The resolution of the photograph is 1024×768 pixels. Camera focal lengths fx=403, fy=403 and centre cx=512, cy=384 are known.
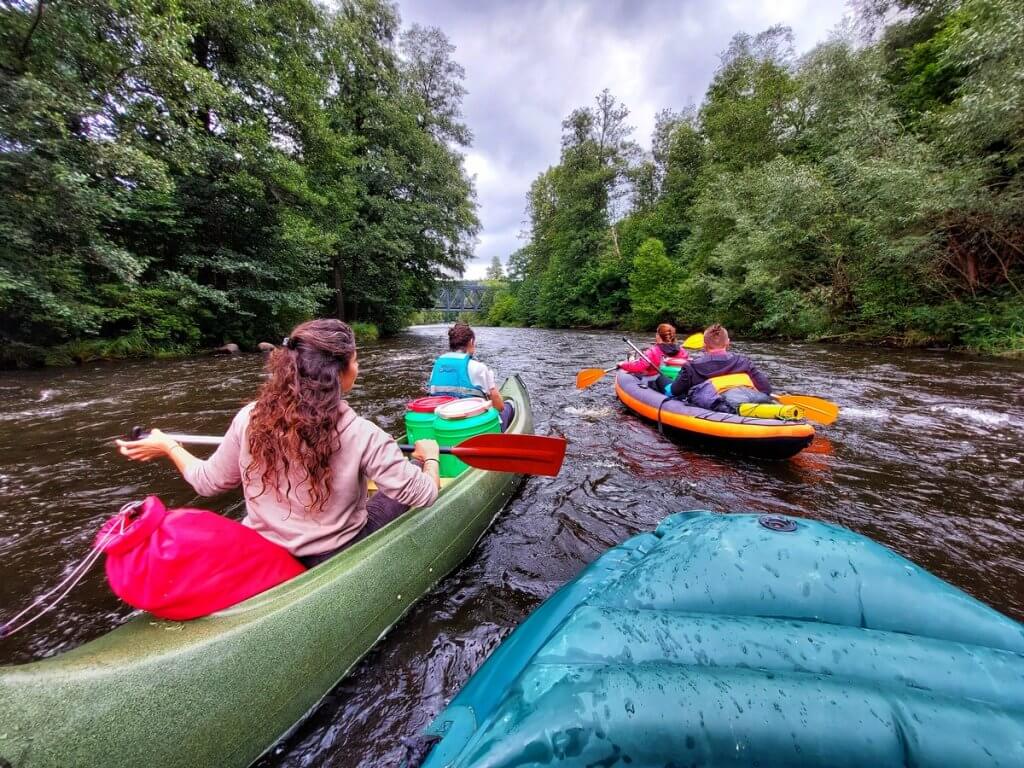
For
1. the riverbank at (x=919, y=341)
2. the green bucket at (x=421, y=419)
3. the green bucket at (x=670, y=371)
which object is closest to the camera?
the green bucket at (x=421, y=419)

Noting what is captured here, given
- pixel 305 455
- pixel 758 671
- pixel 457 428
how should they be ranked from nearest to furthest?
pixel 758 671 → pixel 305 455 → pixel 457 428

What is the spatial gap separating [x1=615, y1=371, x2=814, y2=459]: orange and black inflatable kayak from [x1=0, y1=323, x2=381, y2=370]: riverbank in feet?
25.5

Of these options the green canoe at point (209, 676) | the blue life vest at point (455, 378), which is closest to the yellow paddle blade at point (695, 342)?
the blue life vest at point (455, 378)

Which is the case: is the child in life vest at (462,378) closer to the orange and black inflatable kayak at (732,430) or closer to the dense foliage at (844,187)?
the orange and black inflatable kayak at (732,430)

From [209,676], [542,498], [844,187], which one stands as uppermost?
[844,187]

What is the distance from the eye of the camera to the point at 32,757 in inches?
37.2

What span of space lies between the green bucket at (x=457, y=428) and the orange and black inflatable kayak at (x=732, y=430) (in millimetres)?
2409

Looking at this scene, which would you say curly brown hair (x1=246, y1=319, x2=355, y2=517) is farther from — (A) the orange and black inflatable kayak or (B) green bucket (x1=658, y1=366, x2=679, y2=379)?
(B) green bucket (x1=658, y1=366, x2=679, y2=379)

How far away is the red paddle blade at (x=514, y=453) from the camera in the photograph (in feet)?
8.38

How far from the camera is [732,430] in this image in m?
3.97

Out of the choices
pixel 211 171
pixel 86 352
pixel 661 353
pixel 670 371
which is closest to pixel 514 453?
pixel 670 371

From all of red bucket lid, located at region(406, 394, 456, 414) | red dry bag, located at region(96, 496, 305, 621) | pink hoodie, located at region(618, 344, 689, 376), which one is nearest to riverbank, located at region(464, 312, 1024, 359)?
pink hoodie, located at region(618, 344, 689, 376)

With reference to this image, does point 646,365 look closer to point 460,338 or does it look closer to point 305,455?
point 460,338

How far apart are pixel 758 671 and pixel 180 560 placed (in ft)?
5.39
